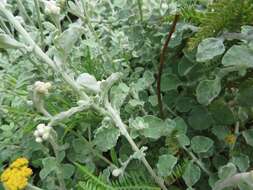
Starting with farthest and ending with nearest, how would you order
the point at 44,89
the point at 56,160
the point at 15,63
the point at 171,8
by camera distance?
the point at 15,63 → the point at 171,8 → the point at 56,160 → the point at 44,89

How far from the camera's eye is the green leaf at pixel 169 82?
0.94 meters

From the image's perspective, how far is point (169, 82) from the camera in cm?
94

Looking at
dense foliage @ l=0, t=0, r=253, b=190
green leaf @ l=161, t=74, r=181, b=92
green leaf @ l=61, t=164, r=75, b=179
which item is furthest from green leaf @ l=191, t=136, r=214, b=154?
green leaf @ l=61, t=164, r=75, b=179

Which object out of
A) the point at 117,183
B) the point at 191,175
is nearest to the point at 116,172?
the point at 117,183

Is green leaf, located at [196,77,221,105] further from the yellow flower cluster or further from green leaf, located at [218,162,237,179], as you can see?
the yellow flower cluster

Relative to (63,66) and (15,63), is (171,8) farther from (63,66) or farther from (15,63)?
(15,63)

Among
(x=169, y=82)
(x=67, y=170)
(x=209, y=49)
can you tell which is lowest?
(x=67, y=170)

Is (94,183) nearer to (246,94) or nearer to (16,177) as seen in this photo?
(16,177)

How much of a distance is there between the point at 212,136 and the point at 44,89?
34 cm

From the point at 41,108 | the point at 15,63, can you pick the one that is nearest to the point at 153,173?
the point at 41,108

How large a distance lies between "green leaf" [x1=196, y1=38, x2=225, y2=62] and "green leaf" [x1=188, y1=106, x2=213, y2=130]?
0.14m

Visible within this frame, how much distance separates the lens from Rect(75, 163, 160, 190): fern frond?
0.78m

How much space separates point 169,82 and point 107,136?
0.17 meters

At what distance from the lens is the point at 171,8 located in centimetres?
102
